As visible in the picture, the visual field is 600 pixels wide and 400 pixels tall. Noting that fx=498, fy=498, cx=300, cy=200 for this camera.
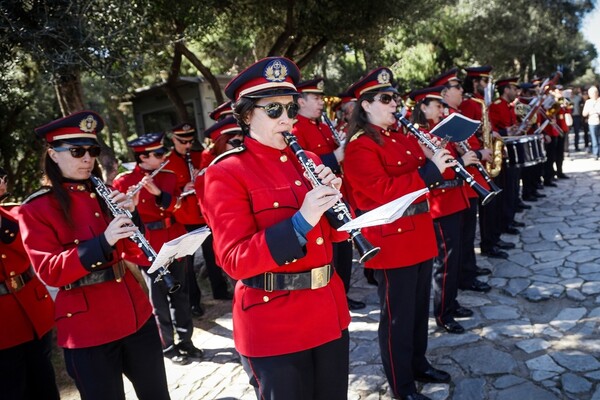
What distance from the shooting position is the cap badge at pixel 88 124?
3268 millimetres

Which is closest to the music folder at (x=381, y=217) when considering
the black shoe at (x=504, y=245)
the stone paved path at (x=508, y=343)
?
the stone paved path at (x=508, y=343)

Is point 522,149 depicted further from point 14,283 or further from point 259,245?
point 14,283

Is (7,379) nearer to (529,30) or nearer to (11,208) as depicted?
(11,208)

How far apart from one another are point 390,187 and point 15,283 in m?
2.84

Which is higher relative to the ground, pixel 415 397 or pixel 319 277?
pixel 319 277

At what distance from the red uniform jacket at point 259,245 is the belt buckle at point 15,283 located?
2.06m

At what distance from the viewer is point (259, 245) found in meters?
2.24

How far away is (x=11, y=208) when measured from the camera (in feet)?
13.8

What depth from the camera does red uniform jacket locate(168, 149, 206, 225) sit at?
6066mm

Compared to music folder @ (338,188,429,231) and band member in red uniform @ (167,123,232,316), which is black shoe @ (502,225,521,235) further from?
music folder @ (338,188,429,231)

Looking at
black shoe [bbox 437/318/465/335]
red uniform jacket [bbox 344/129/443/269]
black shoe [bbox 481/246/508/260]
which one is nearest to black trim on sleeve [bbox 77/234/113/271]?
red uniform jacket [bbox 344/129/443/269]

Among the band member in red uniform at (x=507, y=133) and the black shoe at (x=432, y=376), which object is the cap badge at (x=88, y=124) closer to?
the black shoe at (x=432, y=376)

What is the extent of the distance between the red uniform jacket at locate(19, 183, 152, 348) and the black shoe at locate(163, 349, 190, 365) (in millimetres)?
2181

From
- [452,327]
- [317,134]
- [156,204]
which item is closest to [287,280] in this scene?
[452,327]
